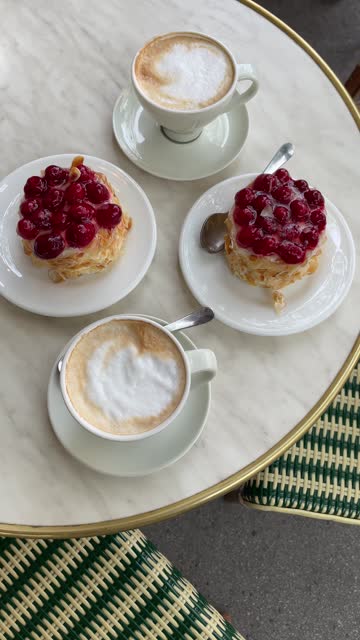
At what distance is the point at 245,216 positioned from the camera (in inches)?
34.7

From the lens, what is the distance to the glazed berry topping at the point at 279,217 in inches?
34.4

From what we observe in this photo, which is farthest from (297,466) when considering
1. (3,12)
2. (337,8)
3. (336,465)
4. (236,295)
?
(337,8)

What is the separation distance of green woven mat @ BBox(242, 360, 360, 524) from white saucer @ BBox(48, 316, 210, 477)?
1.19 ft

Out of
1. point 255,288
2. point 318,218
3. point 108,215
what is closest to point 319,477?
point 255,288

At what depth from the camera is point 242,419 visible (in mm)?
911

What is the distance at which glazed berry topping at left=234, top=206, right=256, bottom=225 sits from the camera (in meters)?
0.88

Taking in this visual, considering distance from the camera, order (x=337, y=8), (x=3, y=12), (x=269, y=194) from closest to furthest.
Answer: (x=269, y=194), (x=3, y=12), (x=337, y=8)

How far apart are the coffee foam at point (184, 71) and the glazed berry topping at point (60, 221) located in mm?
272

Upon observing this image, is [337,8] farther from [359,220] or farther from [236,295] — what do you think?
[236,295]

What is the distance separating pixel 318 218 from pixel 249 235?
11cm

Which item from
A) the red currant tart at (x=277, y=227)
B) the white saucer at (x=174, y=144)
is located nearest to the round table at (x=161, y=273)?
the white saucer at (x=174, y=144)

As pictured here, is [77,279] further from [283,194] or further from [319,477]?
[319,477]

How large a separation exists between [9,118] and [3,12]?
257 millimetres

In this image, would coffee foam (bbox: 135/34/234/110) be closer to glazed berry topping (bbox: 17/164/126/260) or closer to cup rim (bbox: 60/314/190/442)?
glazed berry topping (bbox: 17/164/126/260)
